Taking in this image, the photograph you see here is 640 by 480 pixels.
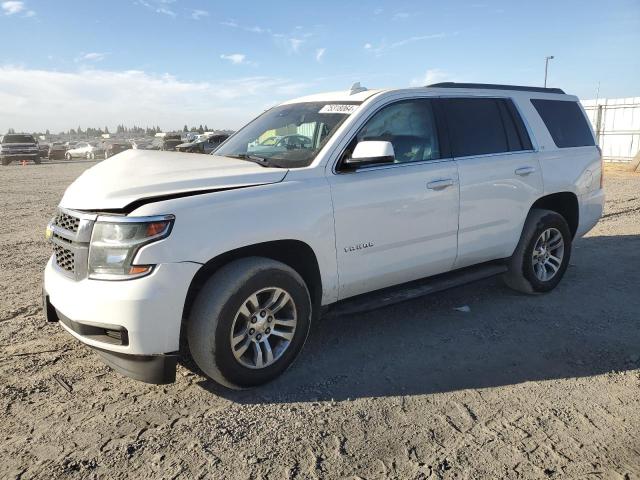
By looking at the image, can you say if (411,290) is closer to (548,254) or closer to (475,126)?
(475,126)

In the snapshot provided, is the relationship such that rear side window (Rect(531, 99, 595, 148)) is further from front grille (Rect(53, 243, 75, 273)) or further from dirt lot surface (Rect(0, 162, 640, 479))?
front grille (Rect(53, 243, 75, 273))

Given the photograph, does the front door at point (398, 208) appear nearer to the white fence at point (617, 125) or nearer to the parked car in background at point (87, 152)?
the white fence at point (617, 125)

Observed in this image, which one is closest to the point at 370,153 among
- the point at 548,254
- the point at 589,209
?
the point at 548,254

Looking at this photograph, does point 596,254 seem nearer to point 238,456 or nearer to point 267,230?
point 267,230

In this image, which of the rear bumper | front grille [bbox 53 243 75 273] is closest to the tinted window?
front grille [bbox 53 243 75 273]

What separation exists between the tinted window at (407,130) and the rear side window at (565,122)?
1591 millimetres

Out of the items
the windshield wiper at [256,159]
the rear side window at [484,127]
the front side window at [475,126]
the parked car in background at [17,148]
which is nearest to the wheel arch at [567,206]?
the rear side window at [484,127]

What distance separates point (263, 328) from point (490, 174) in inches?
97.4

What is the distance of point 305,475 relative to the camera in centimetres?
257

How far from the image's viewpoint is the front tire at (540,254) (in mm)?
4965

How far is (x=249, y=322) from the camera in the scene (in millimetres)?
3293

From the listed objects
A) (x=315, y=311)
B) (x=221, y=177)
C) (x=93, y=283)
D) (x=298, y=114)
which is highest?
(x=298, y=114)

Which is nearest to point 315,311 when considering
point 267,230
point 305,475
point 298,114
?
point 267,230

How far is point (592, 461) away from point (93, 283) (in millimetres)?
2887
